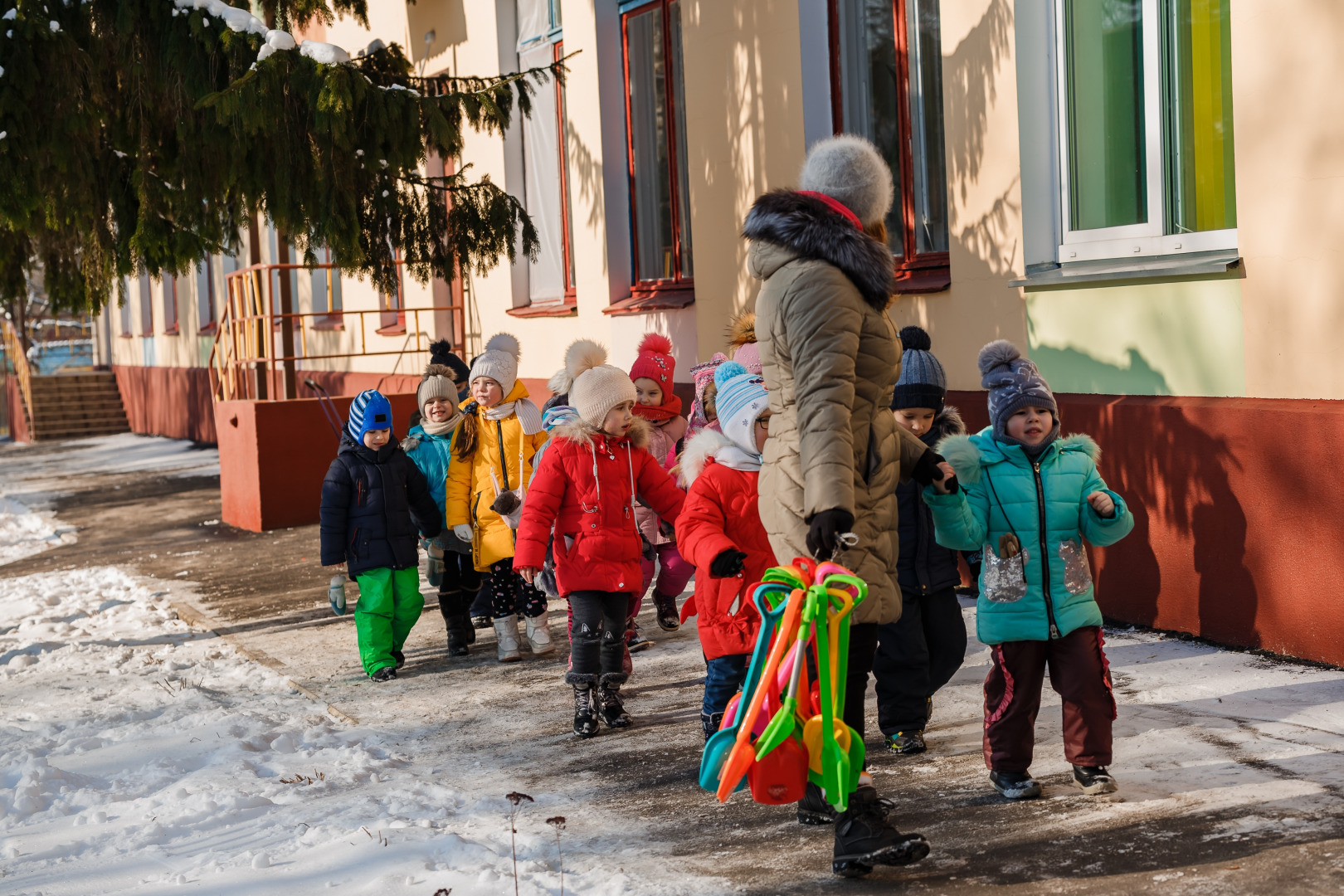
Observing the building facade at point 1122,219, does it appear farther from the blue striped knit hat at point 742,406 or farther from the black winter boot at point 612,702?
the black winter boot at point 612,702

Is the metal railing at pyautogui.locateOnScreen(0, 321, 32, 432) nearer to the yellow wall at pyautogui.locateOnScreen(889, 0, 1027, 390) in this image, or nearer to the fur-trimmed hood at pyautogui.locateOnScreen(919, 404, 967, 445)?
the yellow wall at pyautogui.locateOnScreen(889, 0, 1027, 390)

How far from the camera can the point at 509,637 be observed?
21.1ft

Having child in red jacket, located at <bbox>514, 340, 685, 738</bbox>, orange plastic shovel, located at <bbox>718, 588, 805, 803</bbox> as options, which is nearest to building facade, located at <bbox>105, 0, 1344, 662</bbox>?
child in red jacket, located at <bbox>514, 340, 685, 738</bbox>

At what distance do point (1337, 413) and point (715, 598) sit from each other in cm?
252

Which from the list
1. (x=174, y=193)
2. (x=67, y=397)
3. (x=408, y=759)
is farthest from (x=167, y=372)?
(x=408, y=759)

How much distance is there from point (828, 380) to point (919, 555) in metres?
1.47

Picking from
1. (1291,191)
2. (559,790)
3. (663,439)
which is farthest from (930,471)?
(663,439)

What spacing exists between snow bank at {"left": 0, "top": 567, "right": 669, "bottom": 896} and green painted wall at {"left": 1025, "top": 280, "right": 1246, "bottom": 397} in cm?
347

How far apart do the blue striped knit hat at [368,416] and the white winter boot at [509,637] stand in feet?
3.52

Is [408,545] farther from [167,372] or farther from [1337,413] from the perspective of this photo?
[167,372]

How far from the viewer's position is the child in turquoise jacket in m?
3.92

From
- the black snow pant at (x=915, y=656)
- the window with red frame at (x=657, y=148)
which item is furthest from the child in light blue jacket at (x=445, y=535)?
the window with red frame at (x=657, y=148)

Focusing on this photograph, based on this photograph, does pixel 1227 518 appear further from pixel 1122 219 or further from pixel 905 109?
pixel 905 109

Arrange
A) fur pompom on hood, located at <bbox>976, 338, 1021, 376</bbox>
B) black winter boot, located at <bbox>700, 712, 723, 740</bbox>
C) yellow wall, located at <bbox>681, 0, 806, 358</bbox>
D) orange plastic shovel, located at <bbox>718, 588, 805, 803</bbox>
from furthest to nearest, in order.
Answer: yellow wall, located at <bbox>681, 0, 806, 358</bbox> < black winter boot, located at <bbox>700, 712, 723, 740</bbox> < fur pompom on hood, located at <bbox>976, 338, 1021, 376</bbox> < orange plastic shovel, located at <bbox>718, 588, 805, 803</bbox>
